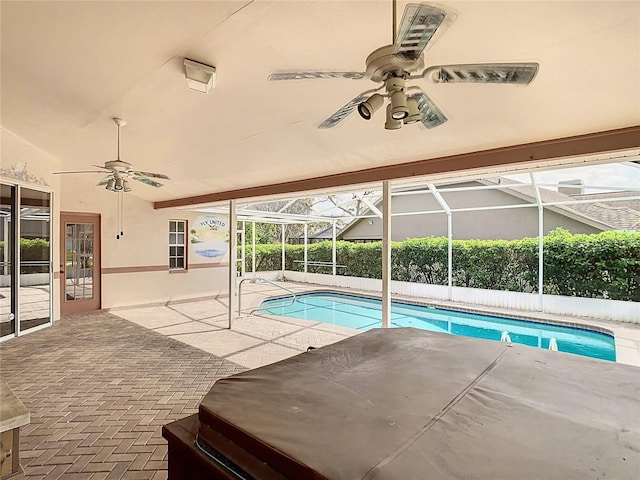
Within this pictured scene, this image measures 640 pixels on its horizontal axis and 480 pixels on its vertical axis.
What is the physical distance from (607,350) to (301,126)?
612 centimetres

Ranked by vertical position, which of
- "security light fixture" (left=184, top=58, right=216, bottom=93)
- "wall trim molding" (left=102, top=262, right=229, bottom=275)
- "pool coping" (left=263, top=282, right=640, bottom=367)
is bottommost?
"pool coping" (left=263, top=282, right=640, bottom=367)

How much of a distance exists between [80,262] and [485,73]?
857cm

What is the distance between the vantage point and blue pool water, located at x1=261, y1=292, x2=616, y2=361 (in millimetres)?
6133

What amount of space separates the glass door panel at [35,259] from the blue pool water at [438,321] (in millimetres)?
4656

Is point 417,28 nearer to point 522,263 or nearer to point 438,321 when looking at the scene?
point 438,321

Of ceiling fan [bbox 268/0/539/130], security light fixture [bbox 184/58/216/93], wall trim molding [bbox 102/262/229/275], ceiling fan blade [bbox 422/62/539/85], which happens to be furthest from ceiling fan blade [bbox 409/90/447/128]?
wall trim molding [bbox 102/262/229/275]

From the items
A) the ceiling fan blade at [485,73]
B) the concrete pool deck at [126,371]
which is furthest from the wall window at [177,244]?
the ceiling fan blade at [485,73]

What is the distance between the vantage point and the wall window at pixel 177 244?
9289 millimetres

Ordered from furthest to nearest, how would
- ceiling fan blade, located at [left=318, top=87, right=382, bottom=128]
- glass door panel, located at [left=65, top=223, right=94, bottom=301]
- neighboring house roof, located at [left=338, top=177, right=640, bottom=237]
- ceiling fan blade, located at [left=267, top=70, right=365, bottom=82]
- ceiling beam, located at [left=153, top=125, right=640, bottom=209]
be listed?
neighboring house roof, located at [left=338, top=177, right=640, bottom=237] → glass door panel, located at [left=65, top=223, right=94, bottom=301] → ceiling beam, located at [left=153, top=125, right=640, bottom=209] → ceiling fan blade, located at [left=318, top=87, right=382, bottom=128] → ceiling fan blade, located at [left=267, top=70, right=365, bottom=82]

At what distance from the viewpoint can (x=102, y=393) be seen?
3.56 metres

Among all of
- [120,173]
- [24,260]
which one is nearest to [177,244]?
[24,260]

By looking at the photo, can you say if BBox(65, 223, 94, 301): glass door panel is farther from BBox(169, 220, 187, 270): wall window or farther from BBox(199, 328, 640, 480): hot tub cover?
BBox(199, 328, 640, 480): hot tub cover

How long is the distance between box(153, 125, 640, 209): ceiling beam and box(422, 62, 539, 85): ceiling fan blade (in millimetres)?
2168

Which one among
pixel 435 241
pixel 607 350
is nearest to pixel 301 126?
pixel 607 350
